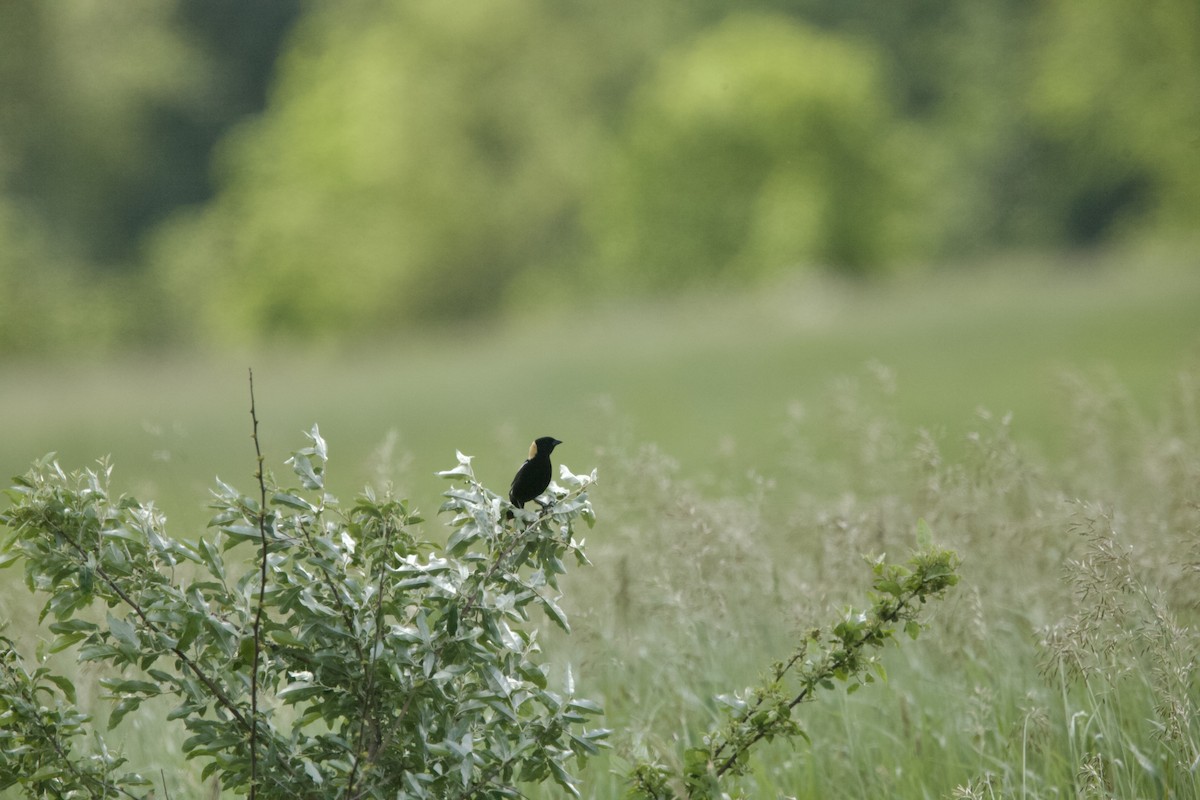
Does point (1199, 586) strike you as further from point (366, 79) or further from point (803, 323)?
point (366, 79)

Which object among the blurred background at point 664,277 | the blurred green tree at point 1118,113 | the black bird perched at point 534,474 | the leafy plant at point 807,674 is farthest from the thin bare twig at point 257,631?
the blurred green tree at point 1118,113

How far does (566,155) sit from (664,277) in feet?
25.7

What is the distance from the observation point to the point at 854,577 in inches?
184

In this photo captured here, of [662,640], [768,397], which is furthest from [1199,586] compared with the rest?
[768,397]

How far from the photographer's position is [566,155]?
46.1m

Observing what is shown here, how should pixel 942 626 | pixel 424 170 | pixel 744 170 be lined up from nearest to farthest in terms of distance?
pixel 942 626 < pixel 744 170 < pixel 424 170

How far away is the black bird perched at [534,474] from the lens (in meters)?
3.06

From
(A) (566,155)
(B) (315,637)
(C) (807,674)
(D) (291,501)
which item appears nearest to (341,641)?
(B) (315,637)

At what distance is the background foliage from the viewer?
40531 mm

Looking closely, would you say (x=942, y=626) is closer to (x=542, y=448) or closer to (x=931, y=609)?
(x=931, y=609)

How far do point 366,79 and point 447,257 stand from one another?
7539mm

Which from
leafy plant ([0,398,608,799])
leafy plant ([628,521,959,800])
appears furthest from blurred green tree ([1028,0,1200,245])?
leafy plant ([0,398,608,799])

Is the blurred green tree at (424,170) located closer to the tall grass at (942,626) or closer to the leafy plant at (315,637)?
the tall grass at (942,626)

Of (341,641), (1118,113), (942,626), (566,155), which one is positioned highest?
(566,155)
